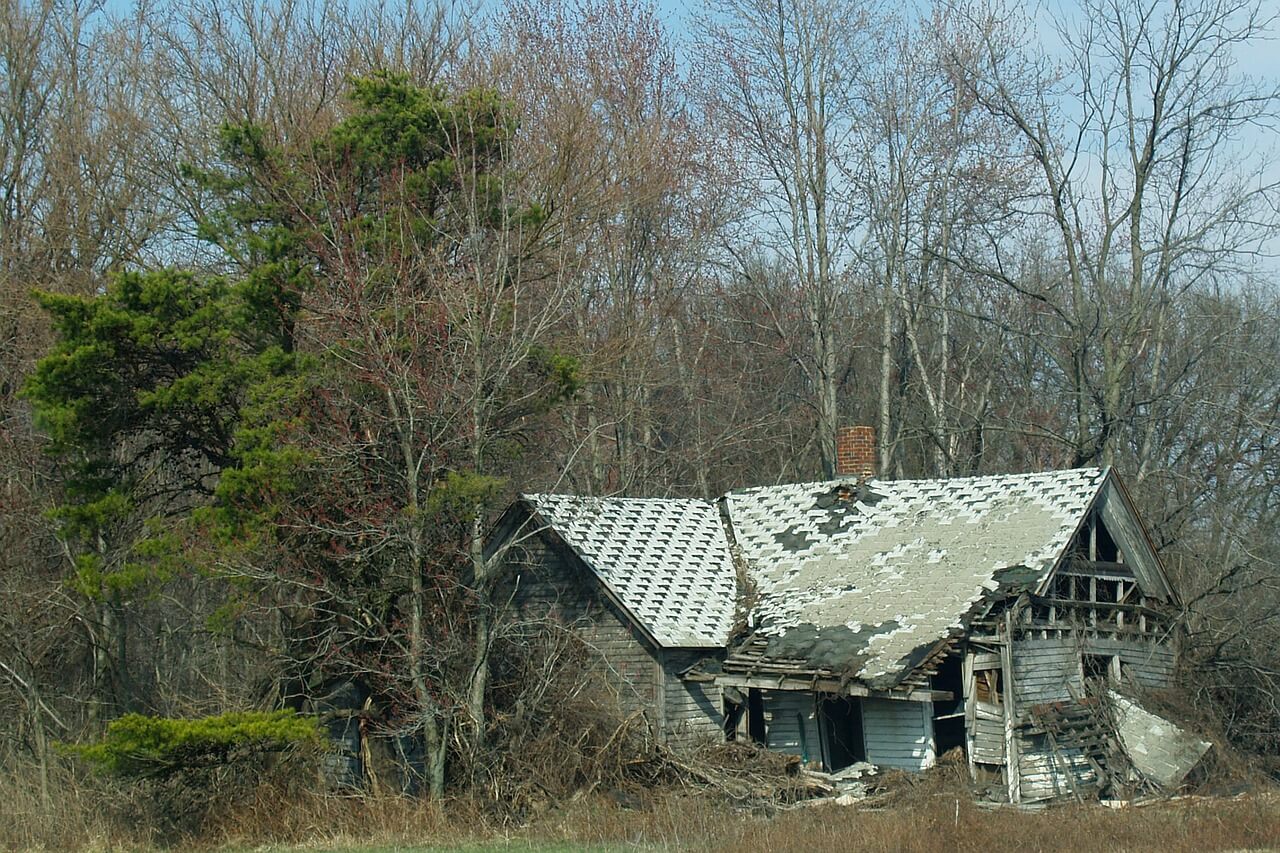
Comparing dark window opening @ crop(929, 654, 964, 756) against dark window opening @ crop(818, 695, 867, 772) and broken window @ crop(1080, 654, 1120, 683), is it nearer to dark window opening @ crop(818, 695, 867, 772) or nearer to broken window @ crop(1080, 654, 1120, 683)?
→ dark window opening @ crop(818, 695, 867, 772)

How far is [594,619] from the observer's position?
23.2 meters

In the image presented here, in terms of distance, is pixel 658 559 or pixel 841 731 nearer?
pixel 841 731

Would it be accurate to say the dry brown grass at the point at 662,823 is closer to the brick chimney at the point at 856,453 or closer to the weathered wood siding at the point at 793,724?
the weathered wood siding at the point at 793,724

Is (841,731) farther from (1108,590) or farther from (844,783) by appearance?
(1108,590)

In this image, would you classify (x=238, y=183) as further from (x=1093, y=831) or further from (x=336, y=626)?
(x=1093, y=831)

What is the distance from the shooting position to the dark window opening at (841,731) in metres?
22.3

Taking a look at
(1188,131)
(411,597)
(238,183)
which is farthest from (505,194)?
(1188,131)

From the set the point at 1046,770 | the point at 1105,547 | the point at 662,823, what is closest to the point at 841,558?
the point at 1105,547

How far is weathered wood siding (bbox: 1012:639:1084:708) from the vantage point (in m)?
21.3

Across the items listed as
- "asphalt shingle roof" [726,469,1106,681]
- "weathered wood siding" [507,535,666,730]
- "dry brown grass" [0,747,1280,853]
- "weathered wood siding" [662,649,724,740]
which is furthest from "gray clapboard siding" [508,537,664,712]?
"dry brown grass" [0,747,1280,853]

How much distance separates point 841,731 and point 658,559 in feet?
14.3

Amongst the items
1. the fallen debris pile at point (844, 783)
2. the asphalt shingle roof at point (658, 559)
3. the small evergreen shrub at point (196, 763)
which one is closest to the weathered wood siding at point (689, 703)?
the asphalt shingle roof at point (658, 559)

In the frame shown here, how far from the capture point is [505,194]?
21047 mm

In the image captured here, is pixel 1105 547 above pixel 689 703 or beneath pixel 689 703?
above
